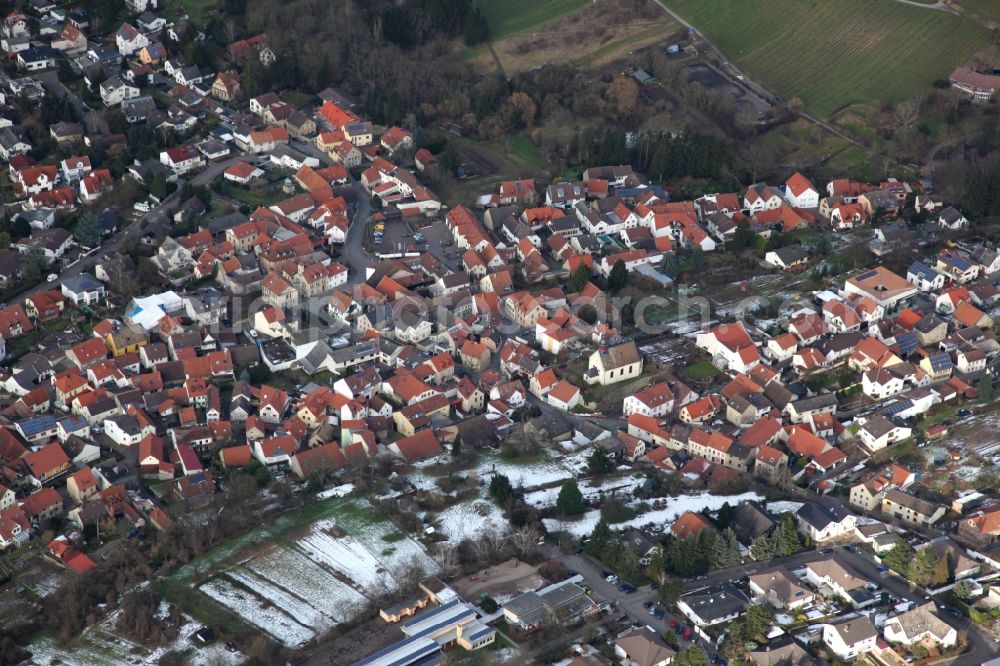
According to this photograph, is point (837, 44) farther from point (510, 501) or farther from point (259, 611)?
point (259, 611)

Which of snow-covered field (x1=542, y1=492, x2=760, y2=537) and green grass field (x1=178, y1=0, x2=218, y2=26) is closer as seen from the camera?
snow-covered field (x1=542, y1=492, x2=760, y2=537)

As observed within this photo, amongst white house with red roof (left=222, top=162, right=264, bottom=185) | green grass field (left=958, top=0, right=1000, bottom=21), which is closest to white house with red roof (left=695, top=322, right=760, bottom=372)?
white house with red roof (left=222, top=162, right=264, bottom=185)

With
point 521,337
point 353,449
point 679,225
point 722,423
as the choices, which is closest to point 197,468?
point 353,449

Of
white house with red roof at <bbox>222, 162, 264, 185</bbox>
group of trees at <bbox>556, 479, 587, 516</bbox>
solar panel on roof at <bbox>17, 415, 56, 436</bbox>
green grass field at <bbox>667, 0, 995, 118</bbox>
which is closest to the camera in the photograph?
group of trees at <bbox>556, 479, 587, 516</bbox>

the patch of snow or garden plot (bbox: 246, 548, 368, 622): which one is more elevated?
garden plot (bbox: 246, 548, 368, 622)

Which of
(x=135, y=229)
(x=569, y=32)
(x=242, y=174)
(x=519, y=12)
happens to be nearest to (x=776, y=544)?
(x=135, y=229)

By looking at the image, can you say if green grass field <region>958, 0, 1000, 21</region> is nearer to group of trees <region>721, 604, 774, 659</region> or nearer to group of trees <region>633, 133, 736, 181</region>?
group of trees <region>633, 133, 736, 181</region>

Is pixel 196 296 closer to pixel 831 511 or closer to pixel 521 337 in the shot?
pixel 521 337
